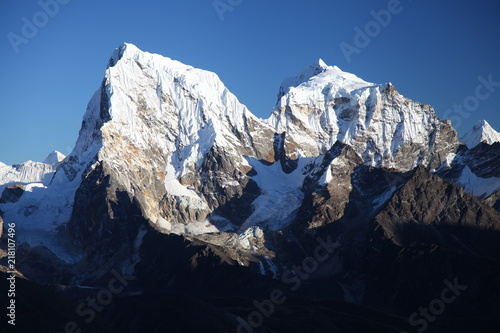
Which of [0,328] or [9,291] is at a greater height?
[9,291]

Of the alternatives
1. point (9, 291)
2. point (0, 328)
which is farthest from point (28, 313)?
point (0, 328)

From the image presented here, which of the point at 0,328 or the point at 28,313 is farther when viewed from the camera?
the point at 28,313

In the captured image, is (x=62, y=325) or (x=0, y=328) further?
(x=62, y=325)

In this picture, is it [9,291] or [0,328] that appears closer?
[0,328]

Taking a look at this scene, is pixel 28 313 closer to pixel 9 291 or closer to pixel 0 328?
pixel 9 291

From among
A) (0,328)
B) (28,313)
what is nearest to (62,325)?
(28,313)
